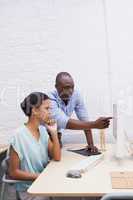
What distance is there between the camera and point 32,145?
2324 mm

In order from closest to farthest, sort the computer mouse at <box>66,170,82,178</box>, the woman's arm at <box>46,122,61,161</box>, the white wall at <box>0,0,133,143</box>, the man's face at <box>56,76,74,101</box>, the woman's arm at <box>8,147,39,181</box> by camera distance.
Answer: the computer mouse at <box>66,170,82,178</box> < the woman's arm at <box>8,147,39,181</box> < the woman's arm at <box>46,122,61,161</box> < the man's face at <box>56,76,74,101</box> < the white wall at <box>0,0,133,143</box>

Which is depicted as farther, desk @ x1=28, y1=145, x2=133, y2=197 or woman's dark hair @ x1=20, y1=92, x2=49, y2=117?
woman's dark hair @ x1=20, y1=92, x2=49, y2=117

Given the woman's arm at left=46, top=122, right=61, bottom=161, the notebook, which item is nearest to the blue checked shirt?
the woman's arm at left=46, top=122, right=61, bottom=161

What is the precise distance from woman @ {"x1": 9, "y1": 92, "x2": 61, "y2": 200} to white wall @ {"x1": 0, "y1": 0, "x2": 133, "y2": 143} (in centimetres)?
106

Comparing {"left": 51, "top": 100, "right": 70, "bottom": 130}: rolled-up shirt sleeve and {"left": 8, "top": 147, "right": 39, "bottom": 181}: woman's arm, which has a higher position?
{"left": 51, "top": 100, "right": 70, "bottom": 130}: rolled-up shirt sleeve

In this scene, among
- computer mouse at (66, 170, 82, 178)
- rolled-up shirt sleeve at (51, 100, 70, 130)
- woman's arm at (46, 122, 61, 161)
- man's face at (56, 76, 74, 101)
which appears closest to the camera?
computer mouse at (66, 170, 82, 178)

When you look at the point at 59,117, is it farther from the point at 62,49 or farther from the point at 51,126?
the point at 62,49

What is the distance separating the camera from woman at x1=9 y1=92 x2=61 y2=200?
2191 millimetres

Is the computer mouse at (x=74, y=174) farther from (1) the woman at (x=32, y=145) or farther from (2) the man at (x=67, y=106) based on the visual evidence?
(2) the man at (x=67, y=106)

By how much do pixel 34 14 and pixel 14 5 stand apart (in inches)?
9.8

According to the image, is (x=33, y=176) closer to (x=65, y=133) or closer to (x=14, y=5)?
(x=65, y=133)

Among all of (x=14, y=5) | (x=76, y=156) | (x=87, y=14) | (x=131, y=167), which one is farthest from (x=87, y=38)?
(x=131, y=167)

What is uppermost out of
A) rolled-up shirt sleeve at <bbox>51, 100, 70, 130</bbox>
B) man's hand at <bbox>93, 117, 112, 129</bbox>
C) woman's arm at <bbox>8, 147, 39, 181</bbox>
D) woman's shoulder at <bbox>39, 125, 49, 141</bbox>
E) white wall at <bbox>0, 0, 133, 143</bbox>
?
white wall at <bbox>0, 0, 133, 143</bbox>

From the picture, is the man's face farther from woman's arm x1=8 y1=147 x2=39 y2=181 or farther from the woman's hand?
woman's arm x1=8 y1=147 x2=39 y2=181
